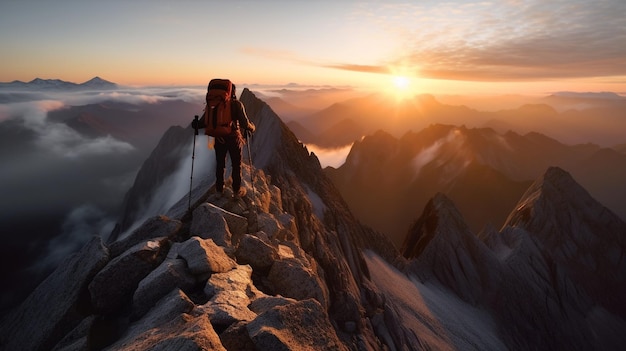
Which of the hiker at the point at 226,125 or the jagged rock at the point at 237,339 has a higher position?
the hiker at the point at 226,125

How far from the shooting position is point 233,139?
1512 centimetres

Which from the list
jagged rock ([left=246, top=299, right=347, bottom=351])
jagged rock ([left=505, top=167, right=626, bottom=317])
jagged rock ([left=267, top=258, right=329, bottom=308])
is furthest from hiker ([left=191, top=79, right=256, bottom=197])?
jagged rock ([left=505, top=167, right=626, bottom=317])

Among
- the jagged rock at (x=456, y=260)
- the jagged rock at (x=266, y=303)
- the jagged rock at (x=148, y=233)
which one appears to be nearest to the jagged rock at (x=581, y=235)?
the jagged rock at (x=456, y=260)

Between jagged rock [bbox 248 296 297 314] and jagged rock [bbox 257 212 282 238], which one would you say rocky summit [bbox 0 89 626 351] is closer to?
jagged rock [bbox 248 296 297 314]

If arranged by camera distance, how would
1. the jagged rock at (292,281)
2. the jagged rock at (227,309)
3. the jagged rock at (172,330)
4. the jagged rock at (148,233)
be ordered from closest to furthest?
1. the jagged rock at (172,330)
2. the jagged rock at (227,309)
3. the jagged rock at (292,281)
4. the jagged rock at (148,233)

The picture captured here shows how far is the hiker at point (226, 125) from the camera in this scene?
1420cm

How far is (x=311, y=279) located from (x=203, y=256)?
4.26 metres

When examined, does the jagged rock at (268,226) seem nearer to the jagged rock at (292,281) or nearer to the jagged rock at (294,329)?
the jagged rock at (292,281)

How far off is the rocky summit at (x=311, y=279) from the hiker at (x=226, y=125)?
3.34 ft

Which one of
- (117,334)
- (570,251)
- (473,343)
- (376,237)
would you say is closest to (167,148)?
(376,237)

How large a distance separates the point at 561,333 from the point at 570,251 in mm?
24267

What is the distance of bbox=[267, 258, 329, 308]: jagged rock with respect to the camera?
11.7 m

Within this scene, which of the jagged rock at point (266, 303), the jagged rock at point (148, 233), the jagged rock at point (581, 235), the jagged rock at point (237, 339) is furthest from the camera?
the jagged rock at point (581, 235)

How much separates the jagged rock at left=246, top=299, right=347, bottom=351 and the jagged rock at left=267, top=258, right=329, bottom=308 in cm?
313
